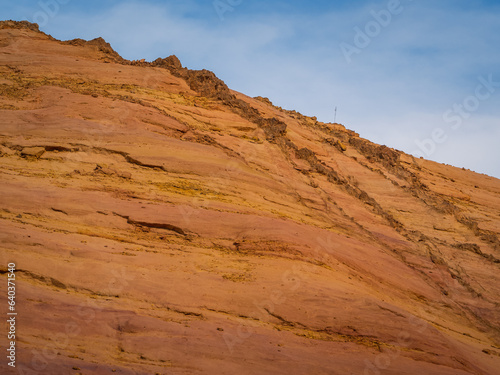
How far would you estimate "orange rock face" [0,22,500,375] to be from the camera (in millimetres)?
9570

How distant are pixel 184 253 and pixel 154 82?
377 inches

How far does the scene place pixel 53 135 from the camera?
51.0 ft

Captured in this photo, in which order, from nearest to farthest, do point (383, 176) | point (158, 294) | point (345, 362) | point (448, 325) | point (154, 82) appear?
1. point (345, 362)
2. point (158, 294)
3. point (448, 325)
4. point (154, 82)
5. point (383, 176)

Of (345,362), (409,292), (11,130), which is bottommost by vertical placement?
(345,362)

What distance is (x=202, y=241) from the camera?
13336mm

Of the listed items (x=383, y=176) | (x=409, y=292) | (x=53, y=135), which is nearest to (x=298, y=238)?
(x=409, y=292)

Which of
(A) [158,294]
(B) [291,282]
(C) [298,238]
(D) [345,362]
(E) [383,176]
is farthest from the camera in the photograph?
(E) [383,176]

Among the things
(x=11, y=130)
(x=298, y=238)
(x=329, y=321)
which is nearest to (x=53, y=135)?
(x=11, y=130)

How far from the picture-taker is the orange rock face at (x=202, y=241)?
9.57 m

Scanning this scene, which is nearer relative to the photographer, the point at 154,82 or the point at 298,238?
the point at 298,238

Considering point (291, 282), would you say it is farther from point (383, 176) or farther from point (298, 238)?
point (383, 176)

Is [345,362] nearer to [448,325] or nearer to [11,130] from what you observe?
[448,325]

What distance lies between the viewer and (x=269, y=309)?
11.3 meters

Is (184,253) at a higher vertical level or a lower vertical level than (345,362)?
higher
